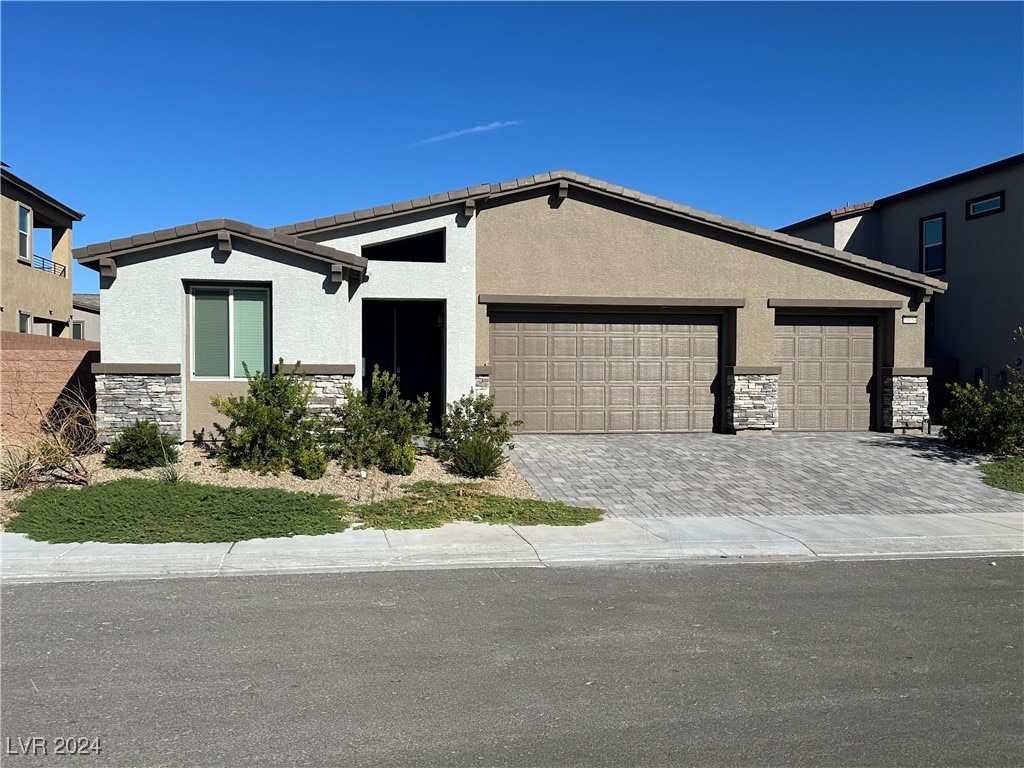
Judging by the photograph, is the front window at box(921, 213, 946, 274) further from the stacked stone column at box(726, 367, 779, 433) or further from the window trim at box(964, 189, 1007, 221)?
the stacked stone column at box(726, 367, 779, 433)

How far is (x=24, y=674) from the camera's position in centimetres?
556

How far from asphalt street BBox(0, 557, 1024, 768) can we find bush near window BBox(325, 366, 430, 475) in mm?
4930

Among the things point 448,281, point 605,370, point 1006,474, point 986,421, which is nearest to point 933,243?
point 986,421

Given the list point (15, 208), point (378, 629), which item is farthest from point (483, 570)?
point (15, 208)

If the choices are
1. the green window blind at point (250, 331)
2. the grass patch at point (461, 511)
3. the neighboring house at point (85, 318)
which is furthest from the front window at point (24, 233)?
the grass patch at point (461, 511)

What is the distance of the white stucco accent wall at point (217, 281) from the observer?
46.4 feet

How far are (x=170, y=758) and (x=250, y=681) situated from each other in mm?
1112

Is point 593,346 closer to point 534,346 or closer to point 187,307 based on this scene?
point 534,346

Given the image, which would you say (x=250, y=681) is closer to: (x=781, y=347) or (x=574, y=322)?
(x=574, y=322)

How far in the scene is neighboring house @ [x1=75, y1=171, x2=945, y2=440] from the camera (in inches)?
578

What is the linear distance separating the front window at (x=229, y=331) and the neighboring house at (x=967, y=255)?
1680 centimetres

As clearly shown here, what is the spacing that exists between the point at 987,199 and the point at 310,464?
18.6 meters

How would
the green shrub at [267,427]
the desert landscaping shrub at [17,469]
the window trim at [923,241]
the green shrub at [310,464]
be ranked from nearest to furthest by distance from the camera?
the desert landscaping shrub at [17,469] < the green shrub at [310,464] < the green shrub at [267,427] < the window trim at [923,241]

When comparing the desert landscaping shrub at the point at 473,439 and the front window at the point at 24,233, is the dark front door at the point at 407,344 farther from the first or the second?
the front window at the point at 24,233
